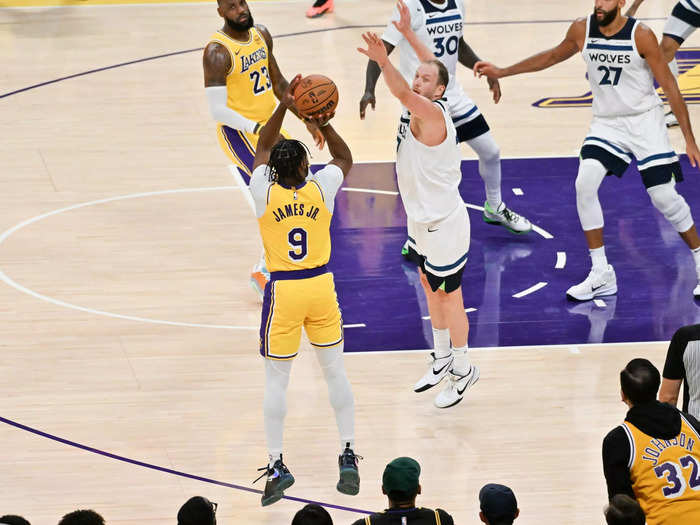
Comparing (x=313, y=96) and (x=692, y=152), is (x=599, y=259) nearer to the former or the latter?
(x=692, y=152)

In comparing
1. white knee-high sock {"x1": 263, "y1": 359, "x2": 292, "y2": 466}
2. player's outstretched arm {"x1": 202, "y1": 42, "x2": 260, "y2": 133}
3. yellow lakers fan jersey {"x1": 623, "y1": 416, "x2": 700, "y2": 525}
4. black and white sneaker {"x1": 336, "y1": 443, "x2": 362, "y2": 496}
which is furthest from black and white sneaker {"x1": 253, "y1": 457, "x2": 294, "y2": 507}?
player's outstretched arm {"x1": 202, "y1": 42, "x2": 260, "y2": 133}

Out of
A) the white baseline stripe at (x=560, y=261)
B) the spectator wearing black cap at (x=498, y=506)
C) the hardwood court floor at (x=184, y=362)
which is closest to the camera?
the spectator wearing black cap at (x=498, y=506)

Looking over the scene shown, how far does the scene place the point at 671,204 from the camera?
846cm

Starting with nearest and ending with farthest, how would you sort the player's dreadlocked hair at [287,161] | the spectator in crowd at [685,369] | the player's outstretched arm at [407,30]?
the spectator in crowd at [685,369]
the player's dreadlocked hair at [287,161]
the player's outstretched arm at [407,30]

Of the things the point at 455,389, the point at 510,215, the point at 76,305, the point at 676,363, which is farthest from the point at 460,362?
the point at 76,305

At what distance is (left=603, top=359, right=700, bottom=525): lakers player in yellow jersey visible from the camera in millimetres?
4656

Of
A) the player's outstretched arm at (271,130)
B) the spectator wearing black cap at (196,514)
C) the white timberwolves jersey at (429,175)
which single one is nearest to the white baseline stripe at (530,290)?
the white timberwolves jersey at (429,175)

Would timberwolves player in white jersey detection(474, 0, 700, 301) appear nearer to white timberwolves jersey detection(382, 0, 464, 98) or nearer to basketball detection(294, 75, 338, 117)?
white timberwolves jersey detection(382, 0, 464, 98)

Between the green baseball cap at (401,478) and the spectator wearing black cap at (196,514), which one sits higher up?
the spectator wearing black cap at (196,514)

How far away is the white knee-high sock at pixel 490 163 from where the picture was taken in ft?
31.1

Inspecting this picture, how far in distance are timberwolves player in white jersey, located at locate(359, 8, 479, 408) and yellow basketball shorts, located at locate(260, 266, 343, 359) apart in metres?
1.12

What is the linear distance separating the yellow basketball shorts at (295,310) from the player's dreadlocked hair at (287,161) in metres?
0.49

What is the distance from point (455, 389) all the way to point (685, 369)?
7.56 feet

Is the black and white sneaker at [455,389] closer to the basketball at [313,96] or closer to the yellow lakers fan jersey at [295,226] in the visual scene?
the yellow lakers fan jersey at [295,226]
